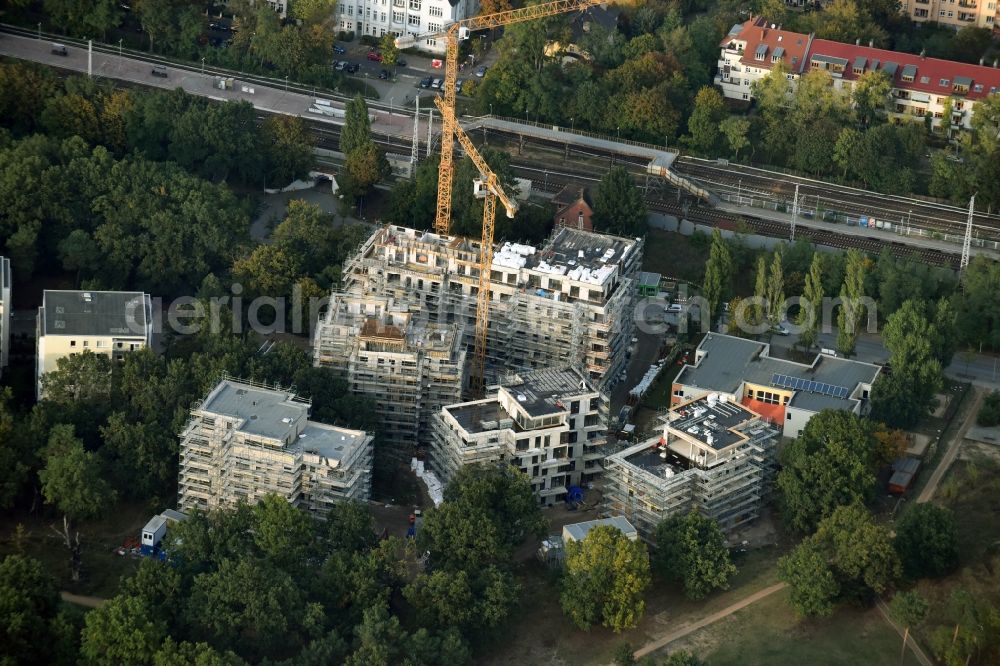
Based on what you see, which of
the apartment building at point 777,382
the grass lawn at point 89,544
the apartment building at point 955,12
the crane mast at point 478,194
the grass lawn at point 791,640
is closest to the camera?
the grass lawn at point 791,640

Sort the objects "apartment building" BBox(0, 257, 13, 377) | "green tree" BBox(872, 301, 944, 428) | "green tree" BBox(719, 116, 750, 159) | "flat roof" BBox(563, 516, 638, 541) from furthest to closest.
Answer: "green tree" BBox(719, 116, 750, 159), "apartment building" BBox(0, 257, 13, 377), "green tree" BBox(872, 301, 944, 428), "flat roof" BBox(563, 516, 638, 541)

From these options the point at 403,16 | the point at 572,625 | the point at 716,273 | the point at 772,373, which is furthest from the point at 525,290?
the point at 403,16

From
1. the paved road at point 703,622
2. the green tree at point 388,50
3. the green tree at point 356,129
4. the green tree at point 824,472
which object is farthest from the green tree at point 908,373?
the green tree at point 388,50

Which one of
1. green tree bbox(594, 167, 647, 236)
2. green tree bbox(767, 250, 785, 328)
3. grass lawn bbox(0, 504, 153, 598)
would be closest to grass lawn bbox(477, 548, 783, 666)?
grass lawn bbox(0, 504, 153, 598)

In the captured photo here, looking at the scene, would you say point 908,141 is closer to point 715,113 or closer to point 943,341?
point 715,113

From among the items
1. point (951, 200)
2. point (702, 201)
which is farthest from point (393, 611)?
point (951, 200)

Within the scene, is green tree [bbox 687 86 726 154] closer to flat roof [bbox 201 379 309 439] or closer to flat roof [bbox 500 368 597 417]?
flat roof [bbox 500 368 597 417]

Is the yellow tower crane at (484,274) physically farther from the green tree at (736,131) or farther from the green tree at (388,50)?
the green tree at (388,50)
